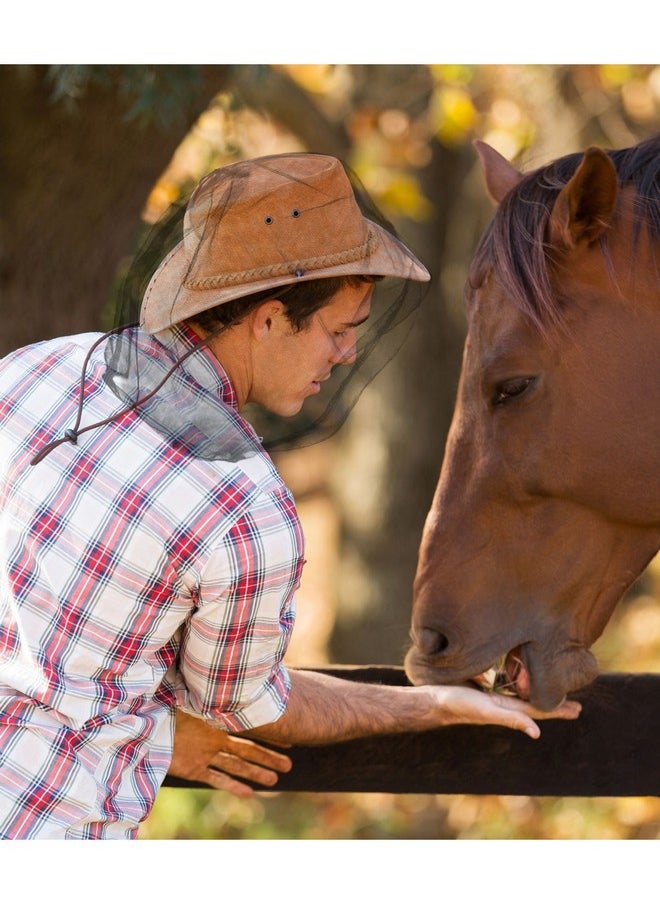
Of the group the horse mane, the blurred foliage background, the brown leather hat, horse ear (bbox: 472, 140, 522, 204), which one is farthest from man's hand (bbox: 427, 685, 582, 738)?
the blurred foliage background

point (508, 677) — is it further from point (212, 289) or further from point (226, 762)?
point (212, 289)

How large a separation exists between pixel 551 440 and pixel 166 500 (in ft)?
2.25

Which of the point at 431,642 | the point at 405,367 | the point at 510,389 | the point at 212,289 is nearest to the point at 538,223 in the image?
the point at 510,389

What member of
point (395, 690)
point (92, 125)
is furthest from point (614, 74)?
point (395, 690)

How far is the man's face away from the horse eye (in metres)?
0.32

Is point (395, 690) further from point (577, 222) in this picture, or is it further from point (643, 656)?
point (643, 656)

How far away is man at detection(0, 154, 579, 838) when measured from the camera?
3.98 feet

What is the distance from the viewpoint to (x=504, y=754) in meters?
1.72

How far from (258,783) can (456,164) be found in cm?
335

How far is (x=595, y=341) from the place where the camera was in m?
1.58

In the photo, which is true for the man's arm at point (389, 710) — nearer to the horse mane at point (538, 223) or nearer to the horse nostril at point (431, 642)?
the horse nostril at point (431, 642)

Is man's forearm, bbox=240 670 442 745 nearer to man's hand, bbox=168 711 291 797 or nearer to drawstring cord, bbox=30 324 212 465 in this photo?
man's hand, bbox=168 711 291 797

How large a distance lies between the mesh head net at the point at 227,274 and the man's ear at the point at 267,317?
0.01 meters

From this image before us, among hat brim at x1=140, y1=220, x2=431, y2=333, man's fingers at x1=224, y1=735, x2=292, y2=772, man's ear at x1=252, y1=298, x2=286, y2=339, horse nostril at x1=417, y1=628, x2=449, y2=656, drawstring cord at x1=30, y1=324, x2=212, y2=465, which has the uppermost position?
hat brim at x1=140, y1=220, x2=431, y2=333
